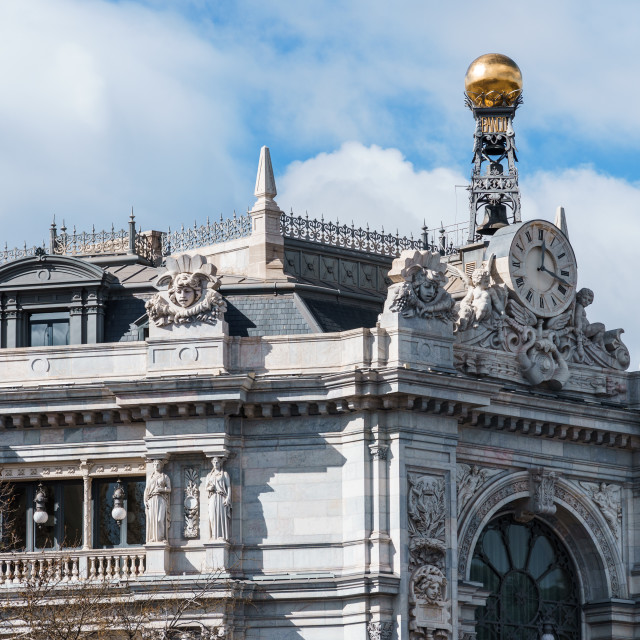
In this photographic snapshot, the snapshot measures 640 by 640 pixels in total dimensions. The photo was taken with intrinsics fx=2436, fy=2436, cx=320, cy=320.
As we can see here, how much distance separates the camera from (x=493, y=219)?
253 ft

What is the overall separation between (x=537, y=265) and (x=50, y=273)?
46.6ft

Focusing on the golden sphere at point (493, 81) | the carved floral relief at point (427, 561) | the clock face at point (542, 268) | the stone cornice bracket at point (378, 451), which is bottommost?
the carved floral relief at point (427, 561)

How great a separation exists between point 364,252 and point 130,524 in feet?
44.2

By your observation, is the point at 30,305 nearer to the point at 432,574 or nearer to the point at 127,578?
the point at 127,578

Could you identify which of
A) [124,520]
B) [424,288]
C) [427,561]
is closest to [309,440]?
[427,561]

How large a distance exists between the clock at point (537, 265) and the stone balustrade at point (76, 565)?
527 inches

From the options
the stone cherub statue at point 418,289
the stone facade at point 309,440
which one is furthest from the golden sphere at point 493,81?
the stone cherub statue at point 418,289

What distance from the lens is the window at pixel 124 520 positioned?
66812 millimetres

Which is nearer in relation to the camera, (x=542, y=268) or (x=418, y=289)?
(x=418, y=289)

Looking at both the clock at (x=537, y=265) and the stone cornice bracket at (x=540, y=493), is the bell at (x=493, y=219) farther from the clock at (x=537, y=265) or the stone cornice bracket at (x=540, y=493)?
the stone cornice bracket at (x=540, y=493)

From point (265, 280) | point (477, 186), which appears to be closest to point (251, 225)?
point (265, 280)

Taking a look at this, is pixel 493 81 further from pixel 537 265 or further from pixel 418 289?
pixel 418 289

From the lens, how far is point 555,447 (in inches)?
2756

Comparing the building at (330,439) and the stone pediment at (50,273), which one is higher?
the stone pediment at (50,273)
